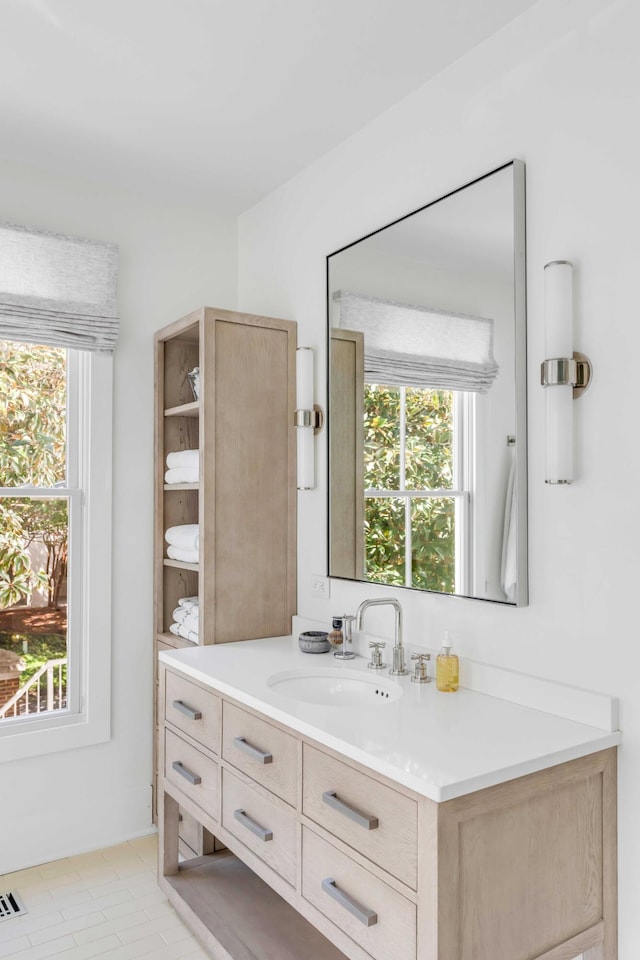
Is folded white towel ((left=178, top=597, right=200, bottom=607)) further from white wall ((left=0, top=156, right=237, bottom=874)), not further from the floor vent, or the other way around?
the floor vent

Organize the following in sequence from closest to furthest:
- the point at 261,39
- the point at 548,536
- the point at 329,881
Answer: the point at 329,881 < the point at 548,536 < the point at 261,39

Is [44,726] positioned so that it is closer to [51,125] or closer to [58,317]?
[58,317]

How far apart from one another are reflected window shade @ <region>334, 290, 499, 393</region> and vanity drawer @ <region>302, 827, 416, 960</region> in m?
1.20

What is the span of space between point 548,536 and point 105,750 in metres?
1.98

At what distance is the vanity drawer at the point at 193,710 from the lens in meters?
2.07

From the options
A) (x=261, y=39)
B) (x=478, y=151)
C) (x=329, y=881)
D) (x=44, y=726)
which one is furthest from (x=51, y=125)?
(x=329, y=881)

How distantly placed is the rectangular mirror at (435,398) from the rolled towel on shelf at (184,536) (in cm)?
50

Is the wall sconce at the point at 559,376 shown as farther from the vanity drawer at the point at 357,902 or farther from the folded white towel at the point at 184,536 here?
the folded white towel at the point at 184,536

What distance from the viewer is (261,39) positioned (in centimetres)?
194

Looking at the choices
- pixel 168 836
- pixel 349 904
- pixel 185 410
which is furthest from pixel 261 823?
pixel 185 410

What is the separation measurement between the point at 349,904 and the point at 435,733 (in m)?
0.39

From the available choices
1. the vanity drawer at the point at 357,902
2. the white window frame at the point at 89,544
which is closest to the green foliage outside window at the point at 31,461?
the white window frame at the point at 89,544

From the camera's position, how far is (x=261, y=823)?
183 cm

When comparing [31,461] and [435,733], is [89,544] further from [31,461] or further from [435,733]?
[435,733]
